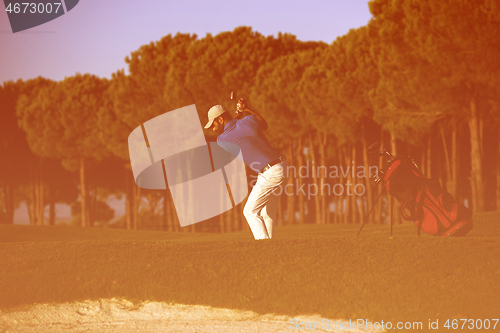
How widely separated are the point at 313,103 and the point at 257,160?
21780 mm

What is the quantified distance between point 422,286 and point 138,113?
29.8 metres

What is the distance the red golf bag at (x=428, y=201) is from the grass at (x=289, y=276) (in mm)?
659

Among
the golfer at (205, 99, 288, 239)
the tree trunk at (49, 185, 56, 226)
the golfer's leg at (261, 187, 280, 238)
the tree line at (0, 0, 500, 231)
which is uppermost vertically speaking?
the tree line at (0, 0, 500, 231)

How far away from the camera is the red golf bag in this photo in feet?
34.8

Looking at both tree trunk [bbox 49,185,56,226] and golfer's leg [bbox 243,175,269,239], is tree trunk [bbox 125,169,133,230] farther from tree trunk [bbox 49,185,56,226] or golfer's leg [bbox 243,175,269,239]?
golfer's leg [bbox 243,175,269,239]

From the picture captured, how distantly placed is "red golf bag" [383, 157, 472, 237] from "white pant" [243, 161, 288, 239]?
228cm

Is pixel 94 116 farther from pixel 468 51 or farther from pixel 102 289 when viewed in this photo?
pixel 102 289

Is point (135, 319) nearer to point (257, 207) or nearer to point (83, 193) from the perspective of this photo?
point (257, 207)

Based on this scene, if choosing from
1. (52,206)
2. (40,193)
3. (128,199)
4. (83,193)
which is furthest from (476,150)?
(52,206)

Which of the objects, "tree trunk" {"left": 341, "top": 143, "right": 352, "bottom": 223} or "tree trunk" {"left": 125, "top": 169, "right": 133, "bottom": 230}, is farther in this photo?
"tree trunk" {"left": 125, "top": 169, "right": 133, "bottom": 230}

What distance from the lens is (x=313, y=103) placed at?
1214 inches

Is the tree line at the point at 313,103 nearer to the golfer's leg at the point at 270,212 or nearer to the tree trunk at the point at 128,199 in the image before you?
the tree trunk at the point at 128,199

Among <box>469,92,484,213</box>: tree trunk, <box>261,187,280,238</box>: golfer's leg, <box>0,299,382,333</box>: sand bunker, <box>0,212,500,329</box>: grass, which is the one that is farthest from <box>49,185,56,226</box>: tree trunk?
<box>0,299,382,333</box>: sand bunker

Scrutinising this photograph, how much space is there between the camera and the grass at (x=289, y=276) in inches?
291
